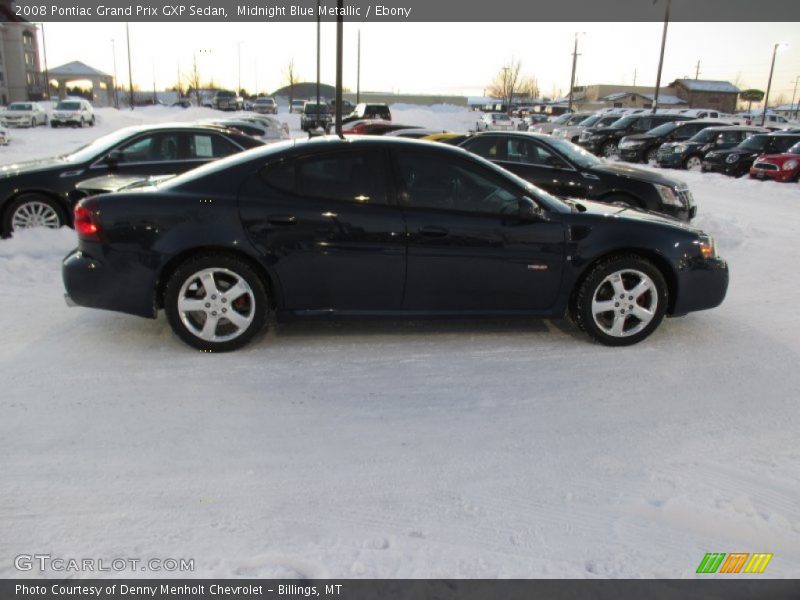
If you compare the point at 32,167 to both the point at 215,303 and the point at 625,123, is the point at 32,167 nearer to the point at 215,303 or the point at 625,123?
the point at 215,303

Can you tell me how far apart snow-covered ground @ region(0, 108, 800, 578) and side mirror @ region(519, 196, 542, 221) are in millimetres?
981

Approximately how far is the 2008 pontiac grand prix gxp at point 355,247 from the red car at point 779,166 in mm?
15019

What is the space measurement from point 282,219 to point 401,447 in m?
1.94

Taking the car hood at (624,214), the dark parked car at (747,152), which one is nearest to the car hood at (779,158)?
the dark parked car at (747,152)

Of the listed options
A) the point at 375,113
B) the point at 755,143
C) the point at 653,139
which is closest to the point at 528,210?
the point at 755,143

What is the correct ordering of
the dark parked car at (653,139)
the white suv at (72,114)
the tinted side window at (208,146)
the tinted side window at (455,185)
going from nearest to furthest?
1. the tinted side window at (455,185)
2. the tinted side window at (208,146)
3. the dark parked car at (653,139)
4. the white suv at (72,114)

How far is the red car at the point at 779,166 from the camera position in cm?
1744

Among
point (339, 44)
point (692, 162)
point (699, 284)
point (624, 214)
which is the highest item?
point (339, 44)

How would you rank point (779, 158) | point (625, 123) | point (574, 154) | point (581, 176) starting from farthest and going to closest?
point (625, 123) → point (779, 158) → point (574, 154) → point (581, 176)

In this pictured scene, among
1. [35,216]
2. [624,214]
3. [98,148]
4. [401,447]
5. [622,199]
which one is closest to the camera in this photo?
[401,447]

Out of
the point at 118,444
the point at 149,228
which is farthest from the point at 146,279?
the point at 118,444

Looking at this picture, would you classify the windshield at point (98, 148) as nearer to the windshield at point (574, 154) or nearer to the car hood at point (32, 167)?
the car hood at point (32, 167)

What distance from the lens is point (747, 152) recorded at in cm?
1970

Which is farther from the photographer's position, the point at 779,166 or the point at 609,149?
the point at 609,149
